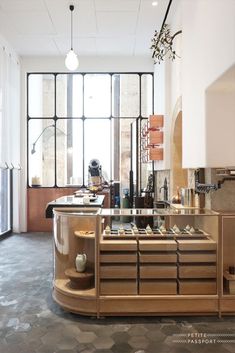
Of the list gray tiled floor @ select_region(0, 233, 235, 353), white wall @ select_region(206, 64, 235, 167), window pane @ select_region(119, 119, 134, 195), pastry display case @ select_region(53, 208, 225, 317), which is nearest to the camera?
gray tiled floor @ select_region(0, 233, 235, 353)

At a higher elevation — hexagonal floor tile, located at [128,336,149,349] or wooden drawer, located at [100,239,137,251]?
wooden drawer, located at [100,239,137,251]

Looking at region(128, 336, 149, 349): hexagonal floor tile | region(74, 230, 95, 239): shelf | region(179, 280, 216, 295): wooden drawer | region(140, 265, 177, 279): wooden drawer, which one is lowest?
region(128, 336, 149, 349): hexagonal floor tile

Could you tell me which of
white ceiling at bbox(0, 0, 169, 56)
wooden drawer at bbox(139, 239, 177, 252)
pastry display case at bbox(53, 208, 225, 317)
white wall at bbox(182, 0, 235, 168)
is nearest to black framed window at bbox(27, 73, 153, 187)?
white ceiling at bbox(0, 0, 169, 56)

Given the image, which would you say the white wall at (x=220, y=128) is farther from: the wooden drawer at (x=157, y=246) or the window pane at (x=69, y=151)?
the window pane at (x=69, y=151)

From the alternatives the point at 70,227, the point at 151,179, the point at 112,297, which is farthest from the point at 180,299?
the point at 151,179

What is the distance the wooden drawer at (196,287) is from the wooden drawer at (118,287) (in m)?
0.50

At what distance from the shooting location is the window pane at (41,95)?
8.89 m

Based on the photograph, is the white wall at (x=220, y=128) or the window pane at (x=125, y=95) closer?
the white wall at (x=220, y=128)

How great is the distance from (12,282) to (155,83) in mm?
5861

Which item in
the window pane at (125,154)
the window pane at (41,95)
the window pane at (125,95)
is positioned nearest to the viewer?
the window pane at (41,95)

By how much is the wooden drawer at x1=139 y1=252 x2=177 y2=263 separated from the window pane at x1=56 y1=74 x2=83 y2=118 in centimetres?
608

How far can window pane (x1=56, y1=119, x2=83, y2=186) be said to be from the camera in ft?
29.9

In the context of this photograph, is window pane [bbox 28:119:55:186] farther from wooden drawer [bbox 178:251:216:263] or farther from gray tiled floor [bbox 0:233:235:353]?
wooden drawer [bbox 178:251:216:263]

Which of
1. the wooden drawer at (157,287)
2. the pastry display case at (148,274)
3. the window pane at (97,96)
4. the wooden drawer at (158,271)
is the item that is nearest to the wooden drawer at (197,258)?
the pastry display case at (148,274)
